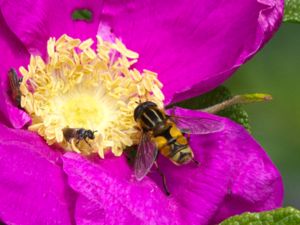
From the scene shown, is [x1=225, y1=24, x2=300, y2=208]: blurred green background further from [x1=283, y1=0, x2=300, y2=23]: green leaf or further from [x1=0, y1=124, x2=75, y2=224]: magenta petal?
[x1=0, y1=124, x2=75, y2=224]: magenta petal

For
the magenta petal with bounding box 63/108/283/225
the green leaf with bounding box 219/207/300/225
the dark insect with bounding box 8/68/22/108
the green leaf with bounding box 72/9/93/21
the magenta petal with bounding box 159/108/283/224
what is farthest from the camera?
the green leaf with bounding box 72/9/93/21

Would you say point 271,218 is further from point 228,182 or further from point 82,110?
point 82,110

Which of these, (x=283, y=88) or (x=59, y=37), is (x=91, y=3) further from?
(x=283, y=88)

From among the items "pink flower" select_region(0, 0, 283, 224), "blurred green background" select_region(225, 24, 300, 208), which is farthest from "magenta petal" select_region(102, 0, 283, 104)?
"blurred green background" select_region(225, 24, 300, 208)

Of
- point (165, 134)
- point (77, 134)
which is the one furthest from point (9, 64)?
point (165, 134)

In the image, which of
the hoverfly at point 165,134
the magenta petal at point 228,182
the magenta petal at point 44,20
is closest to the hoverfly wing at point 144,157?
the hoverfly at point 165,134

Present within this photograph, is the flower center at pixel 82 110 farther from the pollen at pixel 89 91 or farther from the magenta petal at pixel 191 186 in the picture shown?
the magenta petal at pixel 191 186
